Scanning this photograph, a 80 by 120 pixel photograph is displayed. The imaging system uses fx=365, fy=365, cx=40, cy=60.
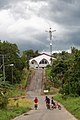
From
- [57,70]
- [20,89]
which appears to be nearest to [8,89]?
[57,70]

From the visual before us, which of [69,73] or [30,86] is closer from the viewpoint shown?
[69,73]

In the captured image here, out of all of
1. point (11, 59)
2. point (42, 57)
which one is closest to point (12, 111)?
point (11, 59)

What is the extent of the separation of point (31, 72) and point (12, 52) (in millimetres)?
17334

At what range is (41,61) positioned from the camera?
488ft

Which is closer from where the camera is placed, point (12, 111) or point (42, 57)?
point (12, 111)

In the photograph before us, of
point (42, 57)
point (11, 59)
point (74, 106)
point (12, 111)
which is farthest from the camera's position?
point (42, 57)

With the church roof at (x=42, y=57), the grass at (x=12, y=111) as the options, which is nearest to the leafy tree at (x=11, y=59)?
the church roof at (x=42, y=57)

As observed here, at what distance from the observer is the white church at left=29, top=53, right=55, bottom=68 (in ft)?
485

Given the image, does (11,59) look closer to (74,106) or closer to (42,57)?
(42,57)

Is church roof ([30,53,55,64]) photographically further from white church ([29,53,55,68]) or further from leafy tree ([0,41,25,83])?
leafy tree ([0,41,25,83])

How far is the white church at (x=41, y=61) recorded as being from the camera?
148 meters

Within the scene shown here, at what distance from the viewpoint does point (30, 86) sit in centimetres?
9906

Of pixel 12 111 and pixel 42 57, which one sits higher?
pixel 42 57

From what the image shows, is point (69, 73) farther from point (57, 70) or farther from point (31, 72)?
point (31, 72)
